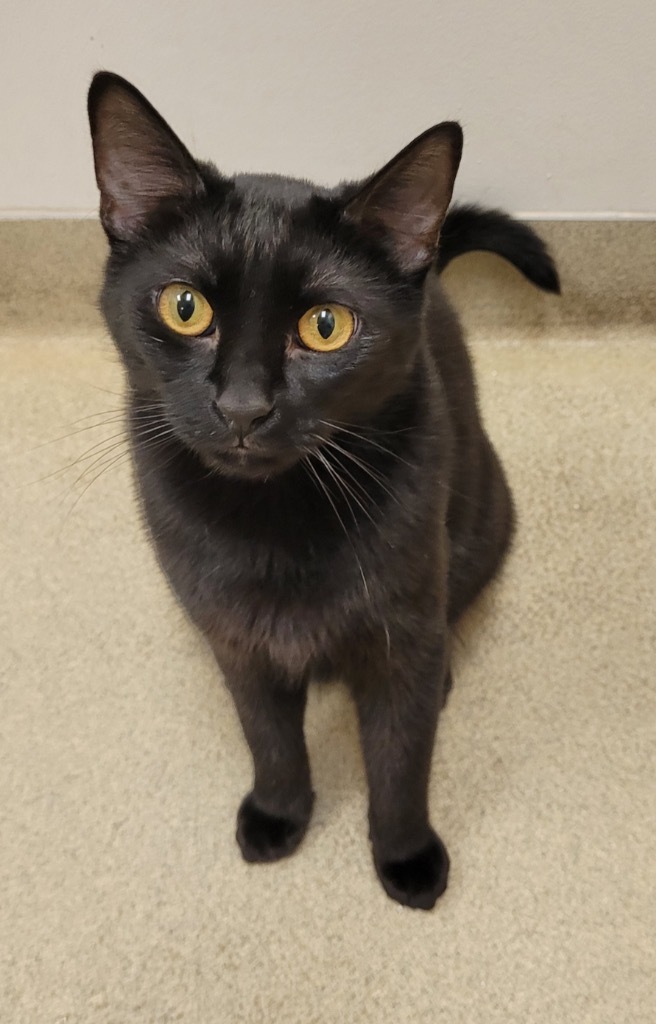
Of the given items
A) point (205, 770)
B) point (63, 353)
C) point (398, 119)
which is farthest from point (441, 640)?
point (63, 353)

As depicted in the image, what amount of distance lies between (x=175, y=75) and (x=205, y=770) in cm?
94

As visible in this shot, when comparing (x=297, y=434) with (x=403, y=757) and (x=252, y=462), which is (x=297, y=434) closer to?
(x=252, y=462)

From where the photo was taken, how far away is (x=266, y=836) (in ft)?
3.02

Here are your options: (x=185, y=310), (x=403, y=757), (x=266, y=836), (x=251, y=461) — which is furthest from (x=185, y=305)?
(x=266, y=836)

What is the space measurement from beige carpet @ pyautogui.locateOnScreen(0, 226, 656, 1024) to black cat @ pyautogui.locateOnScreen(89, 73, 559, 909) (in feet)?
0.20

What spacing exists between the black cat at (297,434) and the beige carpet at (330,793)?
0.06 metres

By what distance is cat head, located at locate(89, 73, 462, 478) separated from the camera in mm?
603

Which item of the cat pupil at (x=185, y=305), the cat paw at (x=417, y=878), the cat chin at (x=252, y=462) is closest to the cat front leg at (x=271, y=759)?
the cat paw at (x=417, y=878)

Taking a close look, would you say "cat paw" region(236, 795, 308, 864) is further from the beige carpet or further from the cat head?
the cat head

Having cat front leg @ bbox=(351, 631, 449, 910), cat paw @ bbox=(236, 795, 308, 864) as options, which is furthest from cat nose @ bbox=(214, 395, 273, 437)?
cat paw @ bbox=(236, 795, 308, 864)

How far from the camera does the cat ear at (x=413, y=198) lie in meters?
0.60

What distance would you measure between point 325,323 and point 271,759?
0.47m

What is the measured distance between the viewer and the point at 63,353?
147 cm

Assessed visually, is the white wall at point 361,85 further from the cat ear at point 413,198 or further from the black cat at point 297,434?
the cat ear at point 413,198
